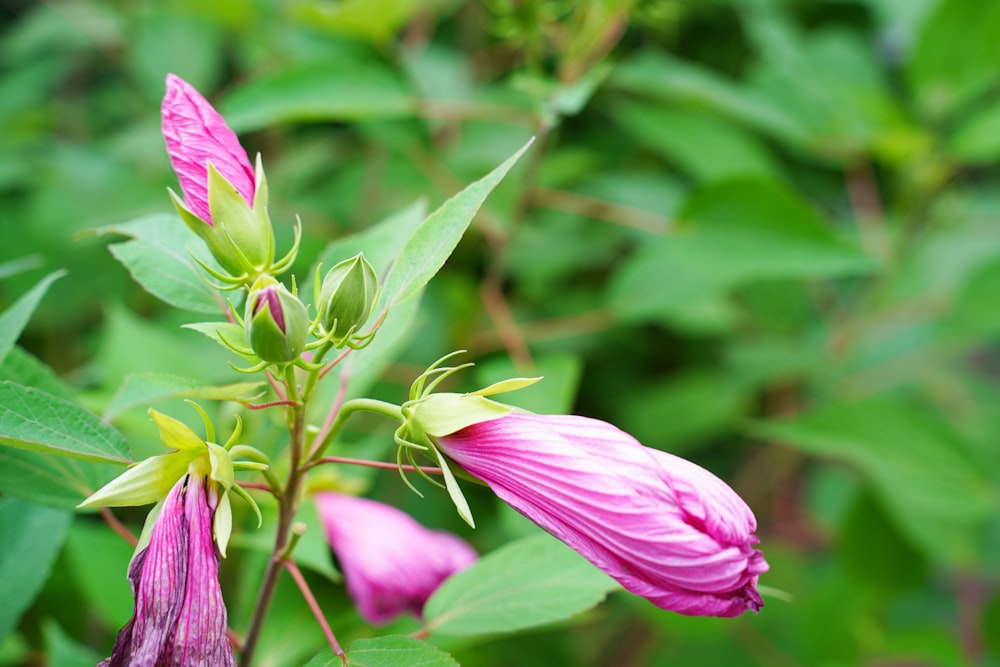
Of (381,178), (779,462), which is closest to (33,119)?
(381,178)

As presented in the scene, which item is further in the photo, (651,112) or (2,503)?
(651,112)

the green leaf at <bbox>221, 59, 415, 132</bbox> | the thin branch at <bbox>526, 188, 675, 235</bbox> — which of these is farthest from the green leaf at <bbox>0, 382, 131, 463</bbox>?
the thin branch at <bbox>526, 188, 675, 235</bbox>

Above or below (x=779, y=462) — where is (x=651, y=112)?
above

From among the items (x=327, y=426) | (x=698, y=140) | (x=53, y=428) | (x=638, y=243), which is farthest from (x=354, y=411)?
(x=638, y=243)

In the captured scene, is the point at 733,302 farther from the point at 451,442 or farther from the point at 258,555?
the point at 451,442

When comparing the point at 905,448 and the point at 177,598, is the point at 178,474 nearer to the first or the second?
the point at 177,598

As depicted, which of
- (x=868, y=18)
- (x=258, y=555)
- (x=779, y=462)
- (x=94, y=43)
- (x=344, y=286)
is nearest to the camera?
(x=344, y=286)

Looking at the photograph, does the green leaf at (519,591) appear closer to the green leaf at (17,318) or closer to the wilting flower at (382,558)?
the wilting flower at (382,558)
